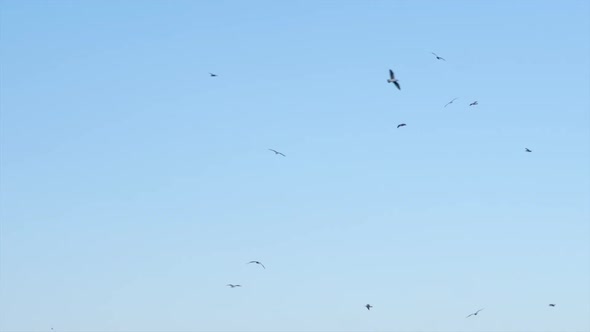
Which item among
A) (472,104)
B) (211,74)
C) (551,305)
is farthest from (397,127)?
(551,305)

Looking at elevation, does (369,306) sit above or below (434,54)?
below

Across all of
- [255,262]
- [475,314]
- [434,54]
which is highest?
[434,54]

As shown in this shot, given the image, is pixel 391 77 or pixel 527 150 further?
pixel 527 150

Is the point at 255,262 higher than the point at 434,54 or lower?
lower

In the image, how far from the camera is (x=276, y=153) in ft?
490

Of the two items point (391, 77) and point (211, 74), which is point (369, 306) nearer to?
point (211, 74)

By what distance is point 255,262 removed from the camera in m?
158

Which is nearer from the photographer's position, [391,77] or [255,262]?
[391,77]

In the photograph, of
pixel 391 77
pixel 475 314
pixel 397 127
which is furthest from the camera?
pixel 475 314

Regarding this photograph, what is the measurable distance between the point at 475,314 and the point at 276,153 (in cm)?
3945

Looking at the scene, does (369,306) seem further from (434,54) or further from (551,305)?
(434,54)

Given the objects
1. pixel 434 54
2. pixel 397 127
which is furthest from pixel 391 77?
pixel 397 127

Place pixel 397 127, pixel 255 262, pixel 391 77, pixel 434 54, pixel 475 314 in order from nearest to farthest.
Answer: pixel 391 77
pixel 434 54
pixel 397 127
pixel 255 262
pixel 475 314

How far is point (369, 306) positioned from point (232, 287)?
1929 centimetres
